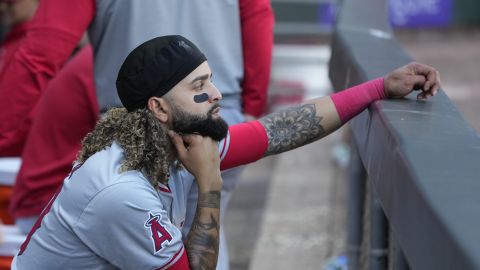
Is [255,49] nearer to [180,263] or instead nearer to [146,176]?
[146,176]

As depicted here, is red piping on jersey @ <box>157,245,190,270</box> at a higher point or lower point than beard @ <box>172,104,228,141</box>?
lower

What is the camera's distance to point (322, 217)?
6.11m

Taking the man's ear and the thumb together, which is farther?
the thumb

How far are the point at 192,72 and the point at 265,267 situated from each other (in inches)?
97.7

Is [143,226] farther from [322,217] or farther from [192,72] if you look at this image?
[322,217]

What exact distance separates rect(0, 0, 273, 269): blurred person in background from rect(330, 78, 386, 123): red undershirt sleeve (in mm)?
617

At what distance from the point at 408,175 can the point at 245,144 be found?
3.68 feet

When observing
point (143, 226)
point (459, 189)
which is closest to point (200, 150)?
point (143, 226)

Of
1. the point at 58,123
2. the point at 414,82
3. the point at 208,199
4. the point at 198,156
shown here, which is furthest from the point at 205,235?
the point at 58,123

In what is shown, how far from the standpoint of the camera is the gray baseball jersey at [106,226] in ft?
8.69

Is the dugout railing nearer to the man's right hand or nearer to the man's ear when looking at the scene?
the man's right hand

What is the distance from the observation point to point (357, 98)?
10.2 ft

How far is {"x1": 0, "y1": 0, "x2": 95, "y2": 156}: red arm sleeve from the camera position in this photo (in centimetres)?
379

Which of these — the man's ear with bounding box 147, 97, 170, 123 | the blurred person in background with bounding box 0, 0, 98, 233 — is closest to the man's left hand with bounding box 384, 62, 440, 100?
the man's ear with bounding box 147, 97, 170, 123
